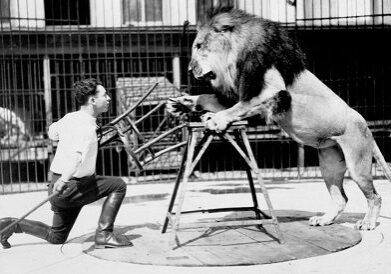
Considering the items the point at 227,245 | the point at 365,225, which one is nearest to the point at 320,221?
the point at 365,225

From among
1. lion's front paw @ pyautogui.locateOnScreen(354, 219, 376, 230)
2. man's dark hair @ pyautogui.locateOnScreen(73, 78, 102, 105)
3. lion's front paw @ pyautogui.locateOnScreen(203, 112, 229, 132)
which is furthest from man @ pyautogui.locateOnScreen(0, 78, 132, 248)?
lion's front paw @ pyautogui.locateOnScreen(354, 219, 376, 230)

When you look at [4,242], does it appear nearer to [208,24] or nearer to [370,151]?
[208,24]

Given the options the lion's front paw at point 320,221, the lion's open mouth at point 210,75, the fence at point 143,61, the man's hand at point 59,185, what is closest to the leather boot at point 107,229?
the man's hand at point 59,185

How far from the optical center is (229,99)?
5.79 m

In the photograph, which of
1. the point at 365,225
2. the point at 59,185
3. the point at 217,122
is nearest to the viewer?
the point at 59,185

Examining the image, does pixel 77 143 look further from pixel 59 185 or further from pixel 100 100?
pixel 100 100

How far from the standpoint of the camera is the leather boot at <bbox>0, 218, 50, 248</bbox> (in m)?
5.45

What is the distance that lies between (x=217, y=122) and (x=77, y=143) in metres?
1.20

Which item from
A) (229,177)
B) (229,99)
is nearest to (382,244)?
(229,99)

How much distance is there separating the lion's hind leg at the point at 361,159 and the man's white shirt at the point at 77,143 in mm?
2411

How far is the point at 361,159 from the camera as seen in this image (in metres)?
5.97

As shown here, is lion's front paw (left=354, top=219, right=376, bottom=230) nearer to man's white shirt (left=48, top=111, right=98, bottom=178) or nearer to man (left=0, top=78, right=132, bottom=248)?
man (left=0, top=78, right=132, bottom=248)

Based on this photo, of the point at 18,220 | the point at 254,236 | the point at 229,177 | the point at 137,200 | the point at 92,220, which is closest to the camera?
the point at 18,220

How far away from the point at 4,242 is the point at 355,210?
4231 millimetres
